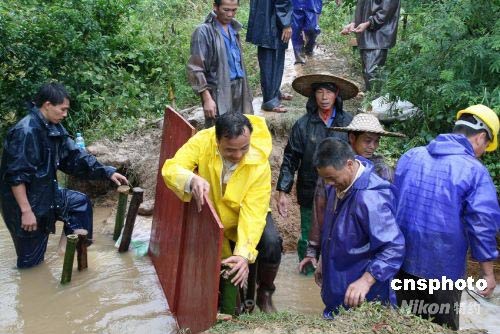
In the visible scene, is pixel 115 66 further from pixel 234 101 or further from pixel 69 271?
pixel 69 271

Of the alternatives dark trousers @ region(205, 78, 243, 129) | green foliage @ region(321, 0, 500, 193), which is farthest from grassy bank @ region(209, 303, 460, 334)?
green foliage @ region(321, 0, 500, 193)

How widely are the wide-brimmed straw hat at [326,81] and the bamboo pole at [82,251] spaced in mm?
2385

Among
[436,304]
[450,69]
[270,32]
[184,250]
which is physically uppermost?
[270,32]

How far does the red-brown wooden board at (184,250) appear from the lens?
365cm

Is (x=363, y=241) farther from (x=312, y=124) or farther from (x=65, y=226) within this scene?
(x=65, y=226)

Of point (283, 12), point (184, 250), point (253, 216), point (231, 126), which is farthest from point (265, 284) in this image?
point (283, 12)

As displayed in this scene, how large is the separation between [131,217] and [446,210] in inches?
137

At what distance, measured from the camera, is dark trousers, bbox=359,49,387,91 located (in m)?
8.20

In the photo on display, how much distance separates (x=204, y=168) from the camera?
4312 mm

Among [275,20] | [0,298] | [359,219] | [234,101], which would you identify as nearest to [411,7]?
[275,20]

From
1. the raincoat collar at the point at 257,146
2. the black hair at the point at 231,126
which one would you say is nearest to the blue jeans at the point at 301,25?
the raincoat collar at the point at 257,146

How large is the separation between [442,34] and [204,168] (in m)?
4.07

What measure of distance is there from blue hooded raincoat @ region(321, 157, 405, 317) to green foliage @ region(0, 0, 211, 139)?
5743 mm

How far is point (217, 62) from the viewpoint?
20.5 ft
